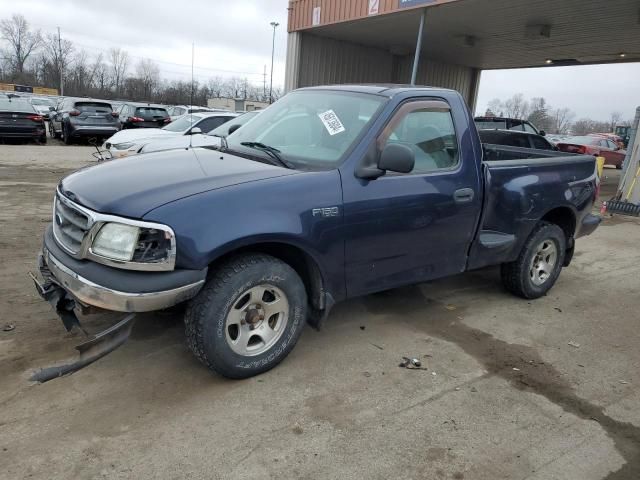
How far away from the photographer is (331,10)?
1387 cm

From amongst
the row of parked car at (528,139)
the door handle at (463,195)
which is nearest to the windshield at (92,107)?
the row of parked car at (528,139)

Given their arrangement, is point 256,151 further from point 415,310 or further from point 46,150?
point 46,150

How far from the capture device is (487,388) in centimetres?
351

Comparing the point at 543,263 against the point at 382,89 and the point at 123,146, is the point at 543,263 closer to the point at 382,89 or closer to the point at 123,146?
the point at 382,89

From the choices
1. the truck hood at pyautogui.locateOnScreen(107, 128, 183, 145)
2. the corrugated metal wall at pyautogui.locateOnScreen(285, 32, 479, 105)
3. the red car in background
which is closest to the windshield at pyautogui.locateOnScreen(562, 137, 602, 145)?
the red car in background

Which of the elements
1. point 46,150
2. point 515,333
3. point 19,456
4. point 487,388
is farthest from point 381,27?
point 19,456

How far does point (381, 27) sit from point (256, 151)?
1196 centimetres

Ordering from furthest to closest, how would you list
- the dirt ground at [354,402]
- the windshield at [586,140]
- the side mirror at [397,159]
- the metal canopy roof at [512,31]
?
the windshield at [586,140], the metal canopy roof at [512,31], the side mirror at [397,159], the dirt ground at [354,402]

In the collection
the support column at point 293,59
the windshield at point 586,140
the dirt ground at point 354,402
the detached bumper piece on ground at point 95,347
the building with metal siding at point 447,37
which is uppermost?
the building with metal siding at point 447,37

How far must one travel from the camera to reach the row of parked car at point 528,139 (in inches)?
410

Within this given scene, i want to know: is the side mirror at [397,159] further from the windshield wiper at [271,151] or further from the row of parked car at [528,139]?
the row of parked car at [528,139]

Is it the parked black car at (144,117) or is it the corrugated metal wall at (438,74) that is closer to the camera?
the corrugated metal wall at (438,74)

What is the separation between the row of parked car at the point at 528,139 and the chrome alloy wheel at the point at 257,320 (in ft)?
24.6

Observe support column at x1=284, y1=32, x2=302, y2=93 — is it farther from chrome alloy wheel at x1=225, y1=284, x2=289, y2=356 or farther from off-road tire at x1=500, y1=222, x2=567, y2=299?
chrome alloy wheel at x1=225, y1=284, x2=289, y2=356
